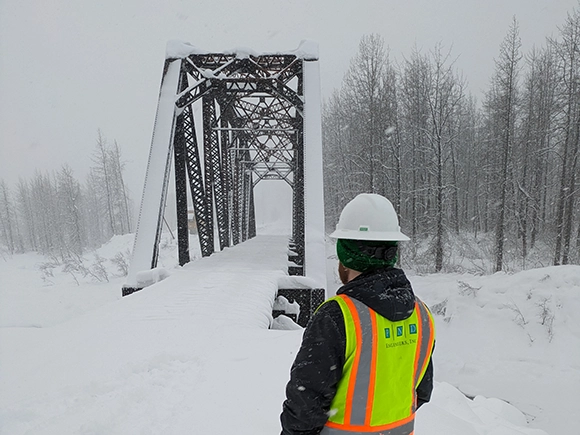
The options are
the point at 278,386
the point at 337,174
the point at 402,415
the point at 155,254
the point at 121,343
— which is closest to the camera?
the point at 402,415

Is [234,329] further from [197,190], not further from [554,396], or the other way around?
[554,396]

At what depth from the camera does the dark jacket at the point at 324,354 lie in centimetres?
118

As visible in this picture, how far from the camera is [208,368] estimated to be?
9.86ft

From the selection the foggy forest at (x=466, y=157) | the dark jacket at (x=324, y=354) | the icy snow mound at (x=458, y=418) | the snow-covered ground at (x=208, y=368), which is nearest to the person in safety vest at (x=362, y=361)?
the dark jacket at (x=324, y=354)

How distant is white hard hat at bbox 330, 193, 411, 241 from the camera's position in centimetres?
136

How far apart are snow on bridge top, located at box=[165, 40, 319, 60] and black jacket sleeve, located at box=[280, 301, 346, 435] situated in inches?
333

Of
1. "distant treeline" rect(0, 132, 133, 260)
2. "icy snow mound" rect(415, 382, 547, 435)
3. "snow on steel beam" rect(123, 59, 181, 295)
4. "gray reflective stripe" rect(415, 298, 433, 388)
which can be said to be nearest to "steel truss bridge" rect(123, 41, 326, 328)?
"snow on steel beam" rect(123, 59, 181, 295)

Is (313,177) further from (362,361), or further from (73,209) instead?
(73,209)

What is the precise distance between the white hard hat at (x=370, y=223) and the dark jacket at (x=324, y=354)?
171 mm

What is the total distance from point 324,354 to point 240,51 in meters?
8.75

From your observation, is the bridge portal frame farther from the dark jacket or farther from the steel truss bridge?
the dark jacket

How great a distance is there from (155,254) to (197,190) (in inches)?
113

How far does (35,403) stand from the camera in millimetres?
2346

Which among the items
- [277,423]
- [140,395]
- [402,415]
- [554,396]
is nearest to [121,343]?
[140,395]
